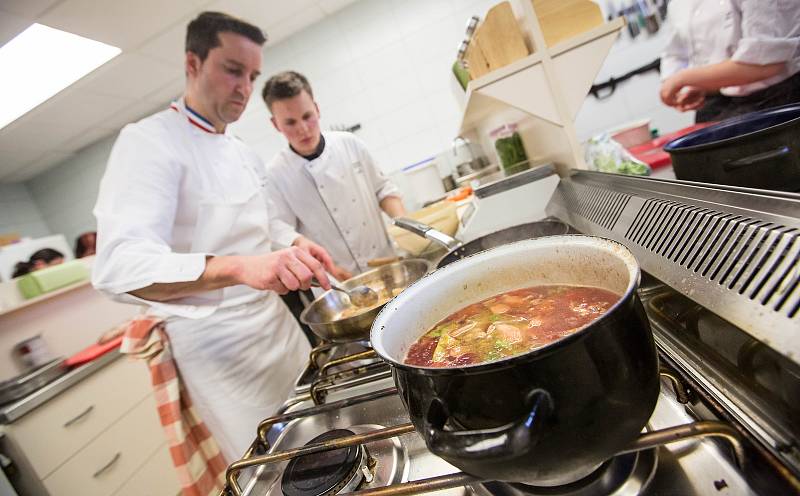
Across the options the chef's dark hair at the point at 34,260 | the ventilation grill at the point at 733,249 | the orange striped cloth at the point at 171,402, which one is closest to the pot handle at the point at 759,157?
the ventilation grill at the point at 733,249

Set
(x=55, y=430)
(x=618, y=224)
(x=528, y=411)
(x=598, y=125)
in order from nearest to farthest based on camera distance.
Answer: (x=528, y=411)
(x=618, y=224)
(x=55, y=430)
(x=598, y=125)

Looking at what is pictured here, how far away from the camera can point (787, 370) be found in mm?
358

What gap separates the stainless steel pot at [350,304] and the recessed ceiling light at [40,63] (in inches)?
121

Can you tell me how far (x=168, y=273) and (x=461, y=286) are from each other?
35.2 inches

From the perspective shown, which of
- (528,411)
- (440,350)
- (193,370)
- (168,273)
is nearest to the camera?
(528,411)

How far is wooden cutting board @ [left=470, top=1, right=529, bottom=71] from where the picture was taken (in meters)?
1.07

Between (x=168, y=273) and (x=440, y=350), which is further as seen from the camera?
(x=168, y=273)

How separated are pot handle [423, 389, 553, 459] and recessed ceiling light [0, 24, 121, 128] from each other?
3679 mm

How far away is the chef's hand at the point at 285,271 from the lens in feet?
3.20

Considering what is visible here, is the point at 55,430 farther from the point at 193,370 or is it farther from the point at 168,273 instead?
the point at 168,273

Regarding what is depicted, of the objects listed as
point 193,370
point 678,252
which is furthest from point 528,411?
point 193,370

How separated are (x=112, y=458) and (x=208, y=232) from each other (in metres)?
1.92

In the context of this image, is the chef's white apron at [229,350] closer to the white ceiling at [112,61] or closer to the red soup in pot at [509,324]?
the red soup in pot at [509,324]

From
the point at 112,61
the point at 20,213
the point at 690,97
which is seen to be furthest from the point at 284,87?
the point at 20,213
